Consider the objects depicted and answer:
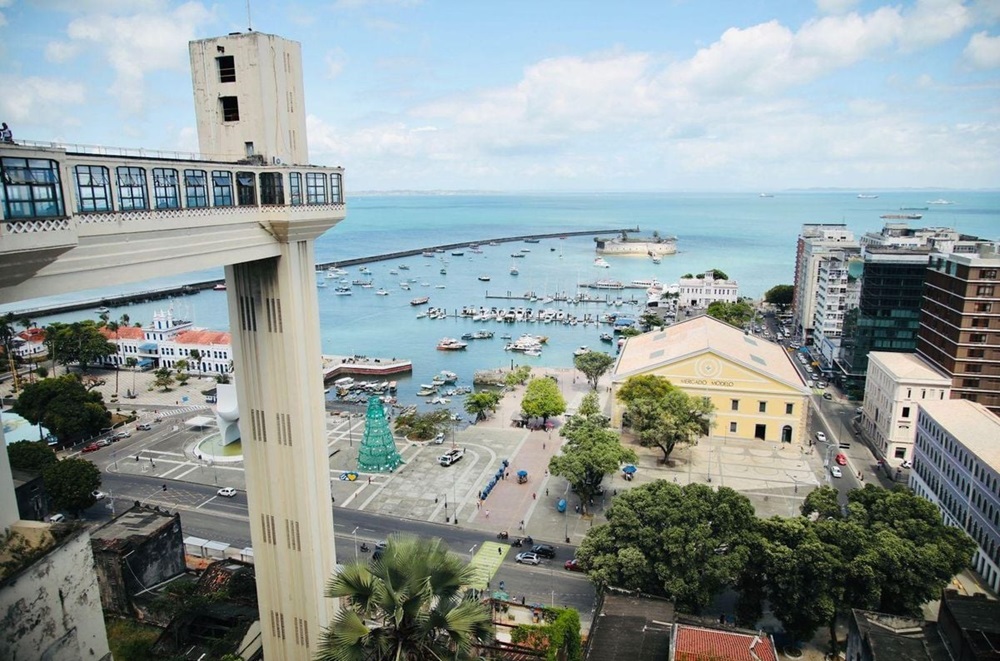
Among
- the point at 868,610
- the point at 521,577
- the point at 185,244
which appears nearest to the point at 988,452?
the point at 868,610

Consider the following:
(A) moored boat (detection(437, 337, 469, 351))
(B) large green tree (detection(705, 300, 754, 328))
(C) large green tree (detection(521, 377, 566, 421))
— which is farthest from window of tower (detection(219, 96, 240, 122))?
(B) large green tree (detection(705, 300, 754, 328))

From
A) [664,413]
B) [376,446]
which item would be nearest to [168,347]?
[376,446]

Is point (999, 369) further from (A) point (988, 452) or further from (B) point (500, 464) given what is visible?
(B) point (500, 464)

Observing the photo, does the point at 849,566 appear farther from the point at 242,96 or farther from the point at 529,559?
the point at 242,96

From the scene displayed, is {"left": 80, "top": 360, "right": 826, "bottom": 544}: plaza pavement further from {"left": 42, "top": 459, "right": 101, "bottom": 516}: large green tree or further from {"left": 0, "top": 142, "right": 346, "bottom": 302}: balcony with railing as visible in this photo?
{"left": 0, "top": 142, "right": 346, "bottom": 302}: balcony with railing

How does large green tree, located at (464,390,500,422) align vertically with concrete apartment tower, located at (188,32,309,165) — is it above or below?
below

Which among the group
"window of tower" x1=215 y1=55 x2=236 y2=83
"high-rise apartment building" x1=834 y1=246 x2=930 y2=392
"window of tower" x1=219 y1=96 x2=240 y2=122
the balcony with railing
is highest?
"window of tower" x1=215 y1=55 x2=236 y2=83

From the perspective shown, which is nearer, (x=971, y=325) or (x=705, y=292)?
(x=971, y=325)
